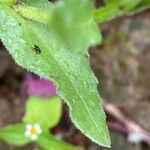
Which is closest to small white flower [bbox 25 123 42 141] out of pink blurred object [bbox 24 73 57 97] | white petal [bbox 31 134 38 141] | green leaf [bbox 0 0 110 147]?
white petal [bbox 31 134 38 141]

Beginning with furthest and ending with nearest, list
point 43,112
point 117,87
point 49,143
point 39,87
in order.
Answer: point 117,87, point 39,87, point 43,112, point 49,143

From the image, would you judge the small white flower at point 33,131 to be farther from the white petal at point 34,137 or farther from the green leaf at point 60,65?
the green leaf at point 60,65

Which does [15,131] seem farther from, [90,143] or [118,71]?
[118,71]

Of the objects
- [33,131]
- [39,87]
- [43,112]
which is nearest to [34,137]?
[33,131]

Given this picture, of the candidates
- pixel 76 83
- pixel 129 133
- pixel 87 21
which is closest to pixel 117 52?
pixel 129 133

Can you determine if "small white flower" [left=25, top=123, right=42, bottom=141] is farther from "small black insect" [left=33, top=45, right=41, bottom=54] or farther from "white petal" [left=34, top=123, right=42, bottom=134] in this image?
"small black insect" [left=33, top=45, right=41, bottom=54]

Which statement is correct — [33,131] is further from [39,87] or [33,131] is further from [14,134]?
[39,87]
